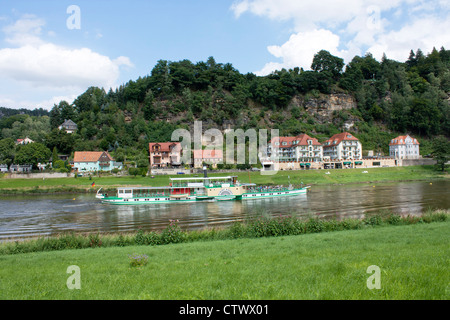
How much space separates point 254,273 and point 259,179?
55928mm

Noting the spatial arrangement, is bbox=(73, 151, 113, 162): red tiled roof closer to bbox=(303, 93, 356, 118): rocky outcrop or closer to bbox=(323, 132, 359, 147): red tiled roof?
bbox=(323, 132, 359, 147): red tiled roof

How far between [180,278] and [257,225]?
11106 millimetres

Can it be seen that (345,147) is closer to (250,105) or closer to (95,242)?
(250,105)

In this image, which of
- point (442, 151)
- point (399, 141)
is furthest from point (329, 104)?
point (442, 151)

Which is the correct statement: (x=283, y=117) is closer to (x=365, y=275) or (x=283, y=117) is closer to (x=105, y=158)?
(x=105, y=158)

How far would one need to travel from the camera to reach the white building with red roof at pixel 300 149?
86.8 m

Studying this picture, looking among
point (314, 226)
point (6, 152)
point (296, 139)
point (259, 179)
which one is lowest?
point (259, 179)

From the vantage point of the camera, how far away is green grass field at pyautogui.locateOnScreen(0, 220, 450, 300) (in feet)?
22.5

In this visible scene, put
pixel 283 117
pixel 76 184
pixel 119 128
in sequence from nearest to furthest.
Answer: pixel 76 184
pixel 119 128
pixel 283 117

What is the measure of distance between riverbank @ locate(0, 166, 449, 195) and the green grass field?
49038 millimetres

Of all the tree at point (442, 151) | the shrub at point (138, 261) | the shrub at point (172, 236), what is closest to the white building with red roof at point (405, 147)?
the tree at point (442, 151)

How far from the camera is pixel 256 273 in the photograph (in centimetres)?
873

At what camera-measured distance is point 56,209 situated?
39.5m
